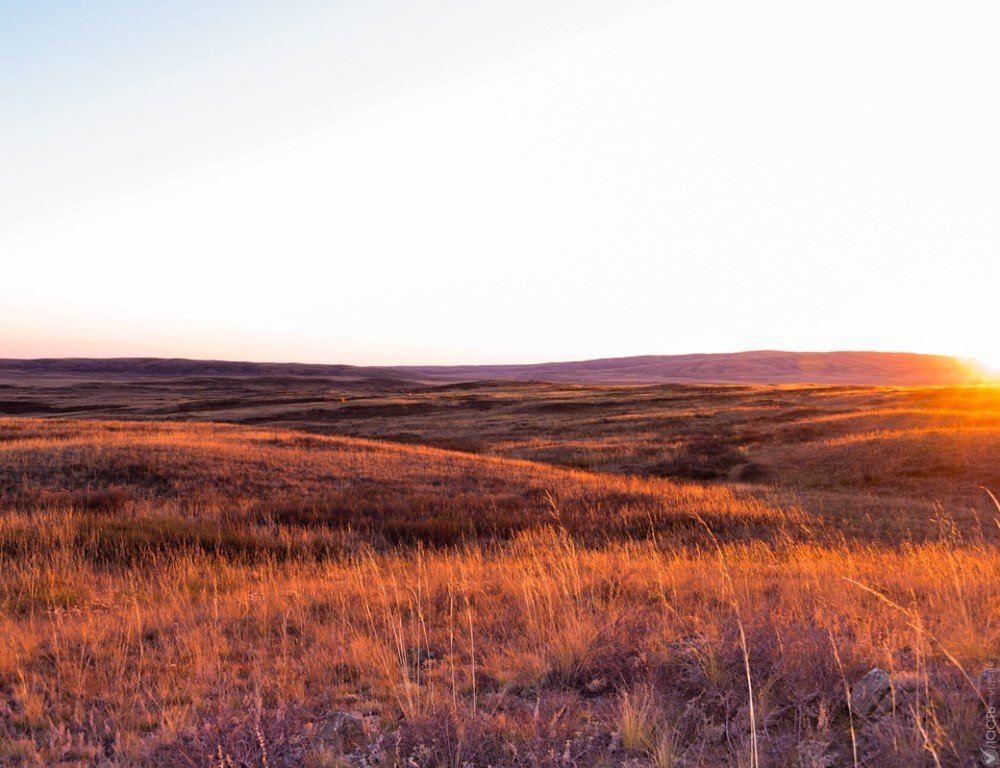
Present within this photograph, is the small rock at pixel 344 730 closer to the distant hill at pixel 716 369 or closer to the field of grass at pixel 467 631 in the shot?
the field of grass at pixel 467 631

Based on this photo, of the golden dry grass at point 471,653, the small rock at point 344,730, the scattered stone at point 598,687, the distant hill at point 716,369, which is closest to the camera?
the golden dry grass at point 471,653

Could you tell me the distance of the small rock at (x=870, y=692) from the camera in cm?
299

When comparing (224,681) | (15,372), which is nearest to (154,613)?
(224,681)

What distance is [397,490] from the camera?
16.2m

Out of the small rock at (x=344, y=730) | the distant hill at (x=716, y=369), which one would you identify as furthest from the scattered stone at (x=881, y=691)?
the distant hill at (x=716, y=369)

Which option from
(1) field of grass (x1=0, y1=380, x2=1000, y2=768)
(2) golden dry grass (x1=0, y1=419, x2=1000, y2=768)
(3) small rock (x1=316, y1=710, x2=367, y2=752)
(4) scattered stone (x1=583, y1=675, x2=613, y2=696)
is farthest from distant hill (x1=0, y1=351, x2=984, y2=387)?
(3) small rock (x1=316, y1=710, x2=367, y2=752)

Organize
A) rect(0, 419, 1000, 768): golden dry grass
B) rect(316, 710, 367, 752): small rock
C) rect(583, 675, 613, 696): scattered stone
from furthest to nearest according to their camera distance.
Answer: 1. rect(583, 675, 613, 696): scattered stone
2. rect(316, 710, 367, 752): small rock
3. rect(0, 419, 1000, 768): golden dry grass

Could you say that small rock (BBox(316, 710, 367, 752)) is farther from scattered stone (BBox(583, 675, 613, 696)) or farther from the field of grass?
scattered stone (BBox(583, 675, 613, 696))

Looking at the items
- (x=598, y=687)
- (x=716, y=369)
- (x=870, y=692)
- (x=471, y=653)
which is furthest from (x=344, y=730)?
(x=716, y=369)

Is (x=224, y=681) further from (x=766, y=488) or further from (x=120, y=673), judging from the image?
(x=766, y=488)

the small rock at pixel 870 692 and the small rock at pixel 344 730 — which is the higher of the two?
the small rock at pixel 870 692

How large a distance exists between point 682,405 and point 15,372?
18809 centimetres

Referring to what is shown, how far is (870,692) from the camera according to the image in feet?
10.00

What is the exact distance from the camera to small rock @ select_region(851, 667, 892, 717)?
118 inches
